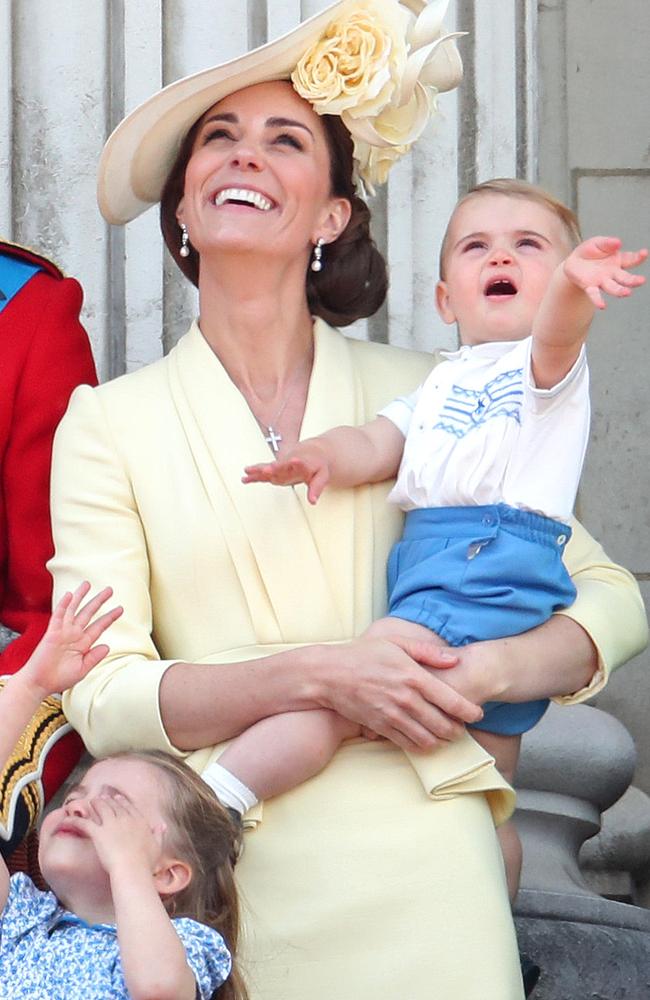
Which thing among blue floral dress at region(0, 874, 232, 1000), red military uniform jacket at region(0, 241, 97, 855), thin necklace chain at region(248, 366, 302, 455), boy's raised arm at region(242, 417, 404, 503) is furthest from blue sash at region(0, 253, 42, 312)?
blue floral dress at region(0, 874, 232, 1000)

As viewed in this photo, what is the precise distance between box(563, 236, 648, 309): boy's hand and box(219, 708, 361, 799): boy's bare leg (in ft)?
2.19

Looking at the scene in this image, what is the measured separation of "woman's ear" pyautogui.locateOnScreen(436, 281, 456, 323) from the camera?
3.79 meters

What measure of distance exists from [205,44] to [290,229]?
0.86 m

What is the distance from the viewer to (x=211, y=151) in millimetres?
3871

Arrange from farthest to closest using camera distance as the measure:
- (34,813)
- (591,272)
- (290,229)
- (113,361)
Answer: (113,361), (290,229), (34,813), (591,272)

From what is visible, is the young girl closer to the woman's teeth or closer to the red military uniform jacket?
the red military uniform jacket

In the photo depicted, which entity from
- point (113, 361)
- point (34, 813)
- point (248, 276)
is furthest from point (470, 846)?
point (113, 361)

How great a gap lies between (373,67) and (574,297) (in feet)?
2.15

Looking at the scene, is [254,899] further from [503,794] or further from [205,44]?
[205,44]

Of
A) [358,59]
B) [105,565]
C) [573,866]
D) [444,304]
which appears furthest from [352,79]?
[573,866]

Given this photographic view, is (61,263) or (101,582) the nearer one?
(101,582)

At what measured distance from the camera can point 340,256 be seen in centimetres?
403

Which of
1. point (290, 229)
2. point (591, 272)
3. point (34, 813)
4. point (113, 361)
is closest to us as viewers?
point (591, 272)

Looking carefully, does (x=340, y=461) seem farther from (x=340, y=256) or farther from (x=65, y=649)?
(x=65, y=649)
